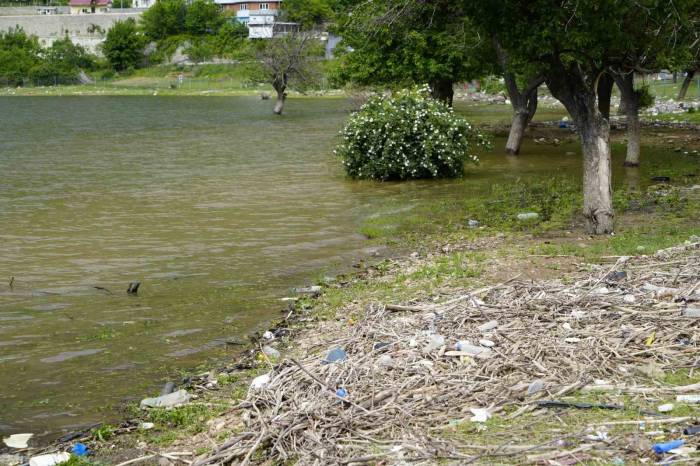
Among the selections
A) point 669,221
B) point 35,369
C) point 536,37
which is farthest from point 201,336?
point 669,221

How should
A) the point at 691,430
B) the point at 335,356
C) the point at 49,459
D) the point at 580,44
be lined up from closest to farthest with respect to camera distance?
the point at 691,430 → the point at 49,459 → the point at 335,356 → the point at 580,44

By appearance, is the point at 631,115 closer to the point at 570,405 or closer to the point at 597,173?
the point at 597,173

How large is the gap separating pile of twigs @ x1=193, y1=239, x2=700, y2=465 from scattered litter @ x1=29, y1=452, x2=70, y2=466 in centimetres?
133

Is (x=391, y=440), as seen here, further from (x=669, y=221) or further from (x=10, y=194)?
(x=10, y=194)

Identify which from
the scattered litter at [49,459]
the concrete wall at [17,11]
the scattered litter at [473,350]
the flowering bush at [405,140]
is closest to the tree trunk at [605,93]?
the flowering bush at [405,140]

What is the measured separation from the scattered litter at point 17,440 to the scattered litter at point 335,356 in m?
2.66

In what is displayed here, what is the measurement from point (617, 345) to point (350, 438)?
2659 millimetres

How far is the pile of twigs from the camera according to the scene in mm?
6520

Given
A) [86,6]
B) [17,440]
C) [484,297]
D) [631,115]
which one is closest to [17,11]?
[86,6]

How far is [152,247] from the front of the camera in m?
16.2

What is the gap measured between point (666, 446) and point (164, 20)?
144218 mm

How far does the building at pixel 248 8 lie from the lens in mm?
148125

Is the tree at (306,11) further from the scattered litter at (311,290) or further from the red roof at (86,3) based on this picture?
the scattered litter at (311,290)

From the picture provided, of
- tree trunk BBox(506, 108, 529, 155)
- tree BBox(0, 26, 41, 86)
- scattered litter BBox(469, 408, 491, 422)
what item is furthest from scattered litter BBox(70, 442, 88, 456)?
tree BBox(0, 26, 41, 86)
